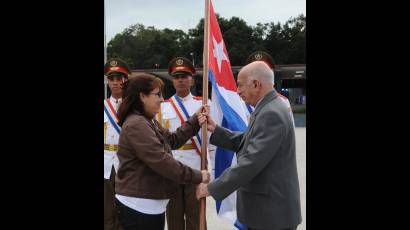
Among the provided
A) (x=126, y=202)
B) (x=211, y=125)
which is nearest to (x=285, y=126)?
(x=211, y=125)

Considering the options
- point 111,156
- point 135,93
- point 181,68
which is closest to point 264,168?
point 135,93

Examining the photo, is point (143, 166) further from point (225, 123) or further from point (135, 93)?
point (225, 123)

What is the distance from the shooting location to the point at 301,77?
81.7ft

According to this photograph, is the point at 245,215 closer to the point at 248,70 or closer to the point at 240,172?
the point at 240,172

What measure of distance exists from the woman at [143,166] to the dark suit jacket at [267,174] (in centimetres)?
34

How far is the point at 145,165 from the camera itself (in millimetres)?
2652

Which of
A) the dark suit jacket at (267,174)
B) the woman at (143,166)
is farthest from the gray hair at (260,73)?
the woman at (143,166)

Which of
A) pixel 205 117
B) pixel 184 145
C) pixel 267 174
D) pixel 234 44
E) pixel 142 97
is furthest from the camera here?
pixel 234 44

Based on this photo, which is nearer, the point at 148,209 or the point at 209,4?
the point at 148,209

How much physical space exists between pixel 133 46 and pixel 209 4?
179ft

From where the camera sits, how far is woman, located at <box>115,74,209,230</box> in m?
2.57

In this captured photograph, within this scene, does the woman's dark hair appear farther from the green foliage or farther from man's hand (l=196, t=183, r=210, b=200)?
the green foliage

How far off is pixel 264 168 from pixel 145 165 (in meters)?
0.81

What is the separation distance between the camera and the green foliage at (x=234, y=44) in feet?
151
